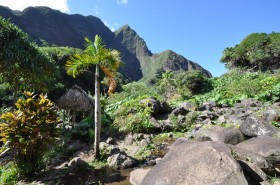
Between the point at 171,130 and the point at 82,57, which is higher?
the point at 82,57

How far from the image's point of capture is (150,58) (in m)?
161

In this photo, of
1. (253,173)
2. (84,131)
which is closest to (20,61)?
(84,131)

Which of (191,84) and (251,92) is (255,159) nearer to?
(251,92)

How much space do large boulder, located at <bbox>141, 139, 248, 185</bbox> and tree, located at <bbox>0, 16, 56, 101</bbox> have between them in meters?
11.7

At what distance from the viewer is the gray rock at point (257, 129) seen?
10.6 metres

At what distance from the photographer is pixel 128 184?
814 centimetres

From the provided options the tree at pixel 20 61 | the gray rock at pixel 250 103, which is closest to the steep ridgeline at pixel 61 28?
the tree at pixel 20 61

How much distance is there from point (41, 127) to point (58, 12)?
139 metres

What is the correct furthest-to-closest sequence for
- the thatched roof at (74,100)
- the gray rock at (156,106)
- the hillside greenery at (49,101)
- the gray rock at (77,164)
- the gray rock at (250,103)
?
the gray rock at (156,106) → the gray rock at (250,103) → the thatched roof at (74,100) → the gray rock at (77,164) → the hillside greenery at (49,101)

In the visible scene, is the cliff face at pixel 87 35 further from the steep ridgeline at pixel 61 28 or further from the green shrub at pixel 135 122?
the green shrub at pixel 135 122

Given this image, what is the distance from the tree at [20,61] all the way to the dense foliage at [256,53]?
96.4 feet

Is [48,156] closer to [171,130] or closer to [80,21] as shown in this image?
[171,130]

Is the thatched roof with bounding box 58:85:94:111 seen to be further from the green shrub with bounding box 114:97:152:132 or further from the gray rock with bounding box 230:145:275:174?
the gray rock with bounding box 230:145:275:174

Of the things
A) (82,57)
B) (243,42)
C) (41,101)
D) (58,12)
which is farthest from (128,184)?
(58,12)
